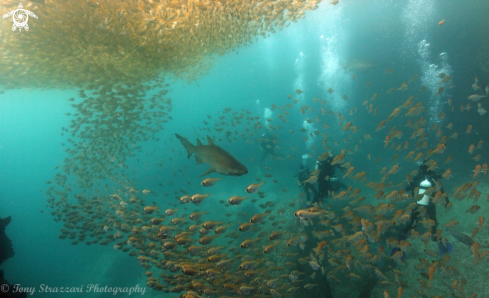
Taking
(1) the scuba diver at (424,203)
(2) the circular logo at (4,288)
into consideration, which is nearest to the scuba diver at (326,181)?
(1) the scuba diver at (424,203)

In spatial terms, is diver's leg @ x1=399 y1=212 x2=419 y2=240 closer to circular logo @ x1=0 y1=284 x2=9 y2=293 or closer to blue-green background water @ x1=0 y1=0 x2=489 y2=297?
blue-green background water @ x1=0 y1=0 x2=489 y2=297

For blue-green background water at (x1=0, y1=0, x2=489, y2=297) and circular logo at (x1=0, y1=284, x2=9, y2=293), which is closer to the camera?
circular logo at (x1=0, y1=284, x2=9, y2=293)

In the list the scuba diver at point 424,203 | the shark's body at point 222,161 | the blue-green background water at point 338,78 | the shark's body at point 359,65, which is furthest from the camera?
the shark's body at point 359,65

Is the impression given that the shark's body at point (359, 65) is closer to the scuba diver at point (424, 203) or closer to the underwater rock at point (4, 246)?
the scuba diver at point (424, 203)

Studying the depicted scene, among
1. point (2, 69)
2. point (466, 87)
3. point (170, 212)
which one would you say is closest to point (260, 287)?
point (170, 212)

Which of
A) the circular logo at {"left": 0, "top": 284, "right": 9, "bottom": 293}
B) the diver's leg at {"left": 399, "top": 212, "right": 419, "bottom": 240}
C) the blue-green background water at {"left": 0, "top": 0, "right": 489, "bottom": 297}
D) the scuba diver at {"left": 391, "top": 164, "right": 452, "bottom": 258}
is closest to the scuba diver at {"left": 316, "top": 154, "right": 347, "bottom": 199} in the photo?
the scuba diver at {"left": 391, "top": 164, "right": 452, "bottom": 258}

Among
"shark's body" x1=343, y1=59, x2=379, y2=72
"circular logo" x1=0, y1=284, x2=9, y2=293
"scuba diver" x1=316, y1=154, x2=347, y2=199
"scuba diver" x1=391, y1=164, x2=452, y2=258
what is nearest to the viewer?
"scuba diver" x1=391, y1=164, x2=452, y2=258

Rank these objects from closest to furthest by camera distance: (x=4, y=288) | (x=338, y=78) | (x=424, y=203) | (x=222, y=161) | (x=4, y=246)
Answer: (x=222, y=161)
(x=424, y=203)
(x=4, y=288)
(x=4, y=246)
(x=338, y=78)

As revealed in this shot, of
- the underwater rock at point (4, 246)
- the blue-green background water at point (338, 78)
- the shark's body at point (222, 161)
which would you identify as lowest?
the shark's body at point (222, 161)

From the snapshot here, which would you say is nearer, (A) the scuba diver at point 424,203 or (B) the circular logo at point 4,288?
(A) the scuba diver at point 424,203

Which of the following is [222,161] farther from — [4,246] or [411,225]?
[4,246]

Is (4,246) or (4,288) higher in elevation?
(4,246)

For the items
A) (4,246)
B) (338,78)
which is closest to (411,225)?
(4,246)

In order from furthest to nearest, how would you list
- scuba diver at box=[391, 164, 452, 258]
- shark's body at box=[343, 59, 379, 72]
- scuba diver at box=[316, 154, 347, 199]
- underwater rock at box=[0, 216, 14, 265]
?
shark's body at box=[343, 59, 379, 72] → underwater rock at box=[0, 216, 14, 265] → scuba diver at box=[316, 154, 347, 199] → scuba diver at box=[391, 164, 452, 258]
